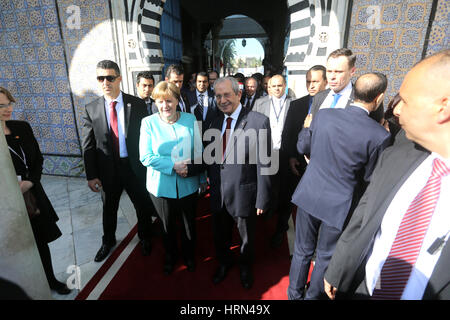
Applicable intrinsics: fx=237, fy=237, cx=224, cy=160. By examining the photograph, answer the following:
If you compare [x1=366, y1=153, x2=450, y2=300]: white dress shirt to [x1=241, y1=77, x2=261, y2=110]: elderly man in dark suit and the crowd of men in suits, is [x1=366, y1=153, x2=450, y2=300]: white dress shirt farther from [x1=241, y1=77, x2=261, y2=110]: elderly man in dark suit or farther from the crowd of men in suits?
[x1=241, y1=77, x2=261, y2=110]: elderly man in dark suit

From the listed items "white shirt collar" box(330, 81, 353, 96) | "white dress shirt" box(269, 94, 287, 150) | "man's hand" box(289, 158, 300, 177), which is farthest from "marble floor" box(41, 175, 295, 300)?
"white shirt collar" box(330, 81, 353, 96)

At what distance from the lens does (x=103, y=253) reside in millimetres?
2572

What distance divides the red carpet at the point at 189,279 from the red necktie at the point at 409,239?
1.27 m

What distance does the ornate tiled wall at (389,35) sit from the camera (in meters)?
3.22

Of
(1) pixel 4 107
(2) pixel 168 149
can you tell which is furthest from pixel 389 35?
(1) pixel 4 107

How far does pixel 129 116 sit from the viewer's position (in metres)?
2.38

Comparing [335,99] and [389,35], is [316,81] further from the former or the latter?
[389,35]

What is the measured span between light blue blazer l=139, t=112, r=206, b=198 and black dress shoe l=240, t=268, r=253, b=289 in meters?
0.91

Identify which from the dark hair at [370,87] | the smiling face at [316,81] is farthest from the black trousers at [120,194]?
the smiling face at [316,81]

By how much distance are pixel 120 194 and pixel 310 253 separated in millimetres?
1968

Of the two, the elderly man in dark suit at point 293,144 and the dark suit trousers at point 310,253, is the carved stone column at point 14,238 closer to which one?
the dark suit trousers at point 310,253

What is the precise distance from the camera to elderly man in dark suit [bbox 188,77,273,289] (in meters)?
1.89

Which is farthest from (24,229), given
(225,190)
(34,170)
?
(225,190)
